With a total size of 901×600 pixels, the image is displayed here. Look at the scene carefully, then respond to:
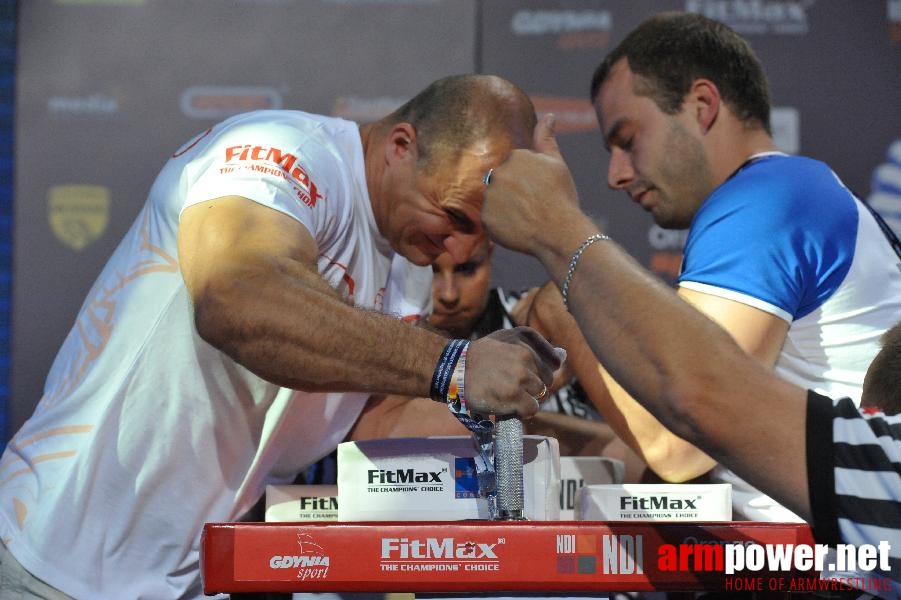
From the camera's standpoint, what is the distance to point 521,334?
155 cm

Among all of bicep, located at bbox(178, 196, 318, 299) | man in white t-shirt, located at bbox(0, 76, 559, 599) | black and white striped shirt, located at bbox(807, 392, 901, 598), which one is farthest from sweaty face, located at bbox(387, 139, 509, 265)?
black and white striped shirt, located at bbox(807, 392, 901, 598)

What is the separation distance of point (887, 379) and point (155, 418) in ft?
3.78

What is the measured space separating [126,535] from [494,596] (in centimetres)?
80

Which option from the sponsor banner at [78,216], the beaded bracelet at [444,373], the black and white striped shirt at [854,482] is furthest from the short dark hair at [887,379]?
the sponsor banner at [78,216]

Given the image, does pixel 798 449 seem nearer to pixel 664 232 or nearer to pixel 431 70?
pixel 664 232

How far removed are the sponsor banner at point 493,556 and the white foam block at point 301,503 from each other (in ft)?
1.98

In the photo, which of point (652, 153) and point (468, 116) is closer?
point (468, 116)

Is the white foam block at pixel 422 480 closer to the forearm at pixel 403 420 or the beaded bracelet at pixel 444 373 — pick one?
the beaded bracelet at pixel 444 373

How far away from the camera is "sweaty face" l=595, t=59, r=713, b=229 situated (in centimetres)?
261

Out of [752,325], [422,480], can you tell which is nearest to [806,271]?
A: [752,325]

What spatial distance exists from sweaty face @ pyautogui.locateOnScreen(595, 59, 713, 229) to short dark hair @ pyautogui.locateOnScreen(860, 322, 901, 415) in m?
1.37

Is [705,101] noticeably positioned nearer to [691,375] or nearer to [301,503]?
[301,503]

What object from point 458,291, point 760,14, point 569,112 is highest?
point 760,14

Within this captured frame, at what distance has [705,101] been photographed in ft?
8.59
